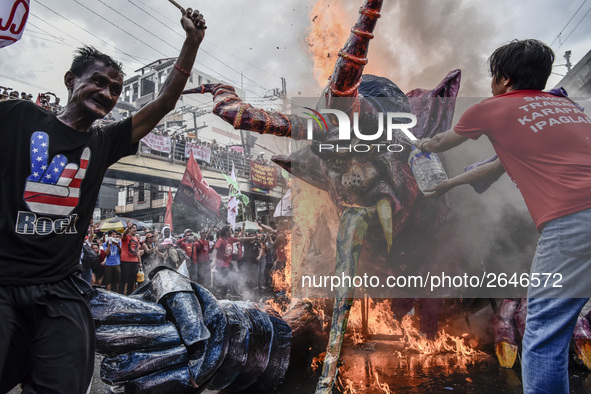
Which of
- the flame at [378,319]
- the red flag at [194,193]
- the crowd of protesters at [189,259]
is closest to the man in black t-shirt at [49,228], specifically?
the flame at [378,319]

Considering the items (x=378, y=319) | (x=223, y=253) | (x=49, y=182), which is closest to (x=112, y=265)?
(x=223, y=253)

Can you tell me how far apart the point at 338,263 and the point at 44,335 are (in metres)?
3.01

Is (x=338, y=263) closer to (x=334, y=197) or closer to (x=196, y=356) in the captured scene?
(x=334, y=197)

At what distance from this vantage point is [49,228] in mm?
1720

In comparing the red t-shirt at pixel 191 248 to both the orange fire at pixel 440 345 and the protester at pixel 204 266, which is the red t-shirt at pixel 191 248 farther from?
the orange fire at pixel 440 345

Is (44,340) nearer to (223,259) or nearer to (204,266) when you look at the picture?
(204,266)

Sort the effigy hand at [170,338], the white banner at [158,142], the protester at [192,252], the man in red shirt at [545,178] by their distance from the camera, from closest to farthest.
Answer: the man in red shirt at [545,178]
the effigy hand at [170,338]
the protester at [192,252]
the white banner at [158,142]

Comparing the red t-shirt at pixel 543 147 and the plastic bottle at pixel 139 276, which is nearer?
the red t-shirt at pixel 543 147

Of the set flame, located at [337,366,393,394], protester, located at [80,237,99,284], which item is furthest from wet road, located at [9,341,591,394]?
protester, located at [80,237,99,284]

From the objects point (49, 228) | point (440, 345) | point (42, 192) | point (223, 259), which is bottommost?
point (440, 345)

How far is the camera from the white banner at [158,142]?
17.0m

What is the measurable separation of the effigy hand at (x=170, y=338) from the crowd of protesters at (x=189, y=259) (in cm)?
391

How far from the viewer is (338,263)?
4195 mm

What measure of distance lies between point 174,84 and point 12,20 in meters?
0.96
